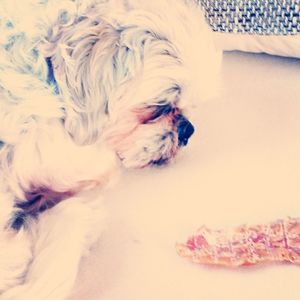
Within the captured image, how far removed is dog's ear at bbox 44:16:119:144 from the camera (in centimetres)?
80

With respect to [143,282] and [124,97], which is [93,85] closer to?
[124,97]

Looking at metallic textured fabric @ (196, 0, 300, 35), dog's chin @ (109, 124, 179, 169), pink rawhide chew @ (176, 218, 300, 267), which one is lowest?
pink rawhide chew @ (176, 218, 300, 267)

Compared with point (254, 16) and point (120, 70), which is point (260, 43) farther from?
point (120, 70)

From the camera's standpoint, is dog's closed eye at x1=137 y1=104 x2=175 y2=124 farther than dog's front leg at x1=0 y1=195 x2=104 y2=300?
Yes

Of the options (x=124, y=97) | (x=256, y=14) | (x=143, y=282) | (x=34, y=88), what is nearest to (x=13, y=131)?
(x=34, y=88)

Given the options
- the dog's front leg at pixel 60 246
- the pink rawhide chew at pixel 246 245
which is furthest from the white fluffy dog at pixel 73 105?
the pink rawhide chew at pixel 246 245

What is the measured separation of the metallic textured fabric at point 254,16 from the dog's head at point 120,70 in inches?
1.1

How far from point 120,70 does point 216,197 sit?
259 mm

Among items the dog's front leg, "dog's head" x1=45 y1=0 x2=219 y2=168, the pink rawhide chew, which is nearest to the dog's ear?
"dog's head" x1=45 y1=0 x2=219 y2=168

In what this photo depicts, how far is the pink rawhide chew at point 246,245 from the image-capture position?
0.74 m

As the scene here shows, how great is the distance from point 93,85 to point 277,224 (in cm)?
37

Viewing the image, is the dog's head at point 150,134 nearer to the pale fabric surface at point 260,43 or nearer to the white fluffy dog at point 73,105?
the white fluffy dog at point 73,105

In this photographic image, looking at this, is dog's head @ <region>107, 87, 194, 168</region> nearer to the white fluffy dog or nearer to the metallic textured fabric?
the white fluffy dog

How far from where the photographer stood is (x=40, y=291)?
29.3 inches
